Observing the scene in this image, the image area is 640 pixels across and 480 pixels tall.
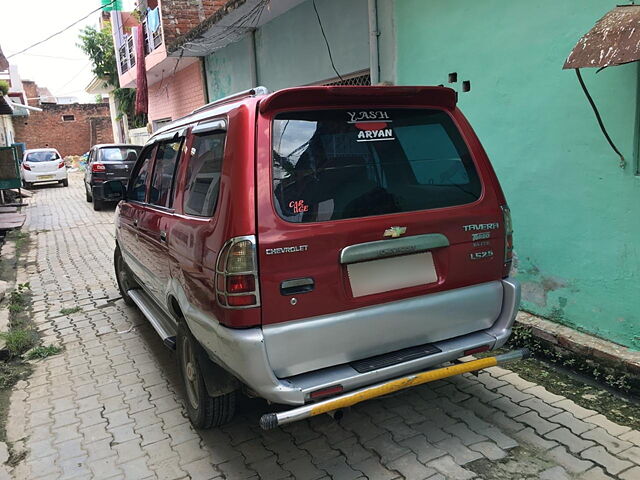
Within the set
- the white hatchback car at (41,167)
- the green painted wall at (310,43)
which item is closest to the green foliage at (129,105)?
the white hatchback car at (41,167)

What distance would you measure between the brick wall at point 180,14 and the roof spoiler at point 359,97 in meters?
11.0

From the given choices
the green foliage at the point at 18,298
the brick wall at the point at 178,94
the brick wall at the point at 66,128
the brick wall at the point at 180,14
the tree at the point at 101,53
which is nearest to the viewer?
the green foliage at the point at 18,298

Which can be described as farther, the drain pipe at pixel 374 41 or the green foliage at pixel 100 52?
the green foliage at pixel 100 52

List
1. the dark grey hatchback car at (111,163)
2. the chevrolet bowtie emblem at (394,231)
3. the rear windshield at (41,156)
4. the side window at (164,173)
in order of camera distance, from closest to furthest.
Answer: the chevrolet bowtie emblem at (394,231)
the side window at (164,173)
the dark grey hatchback car at (111,163)
the rear windshield at (41,156)

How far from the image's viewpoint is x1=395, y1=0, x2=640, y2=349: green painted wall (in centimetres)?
339

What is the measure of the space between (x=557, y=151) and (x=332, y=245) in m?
2.28

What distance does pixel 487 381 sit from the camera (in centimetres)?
358

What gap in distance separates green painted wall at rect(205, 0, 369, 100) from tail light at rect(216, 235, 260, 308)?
4.46 meters

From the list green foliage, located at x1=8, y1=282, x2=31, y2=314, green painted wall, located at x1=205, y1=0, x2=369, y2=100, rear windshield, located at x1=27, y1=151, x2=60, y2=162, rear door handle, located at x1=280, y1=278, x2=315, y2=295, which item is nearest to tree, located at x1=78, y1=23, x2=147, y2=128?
rear windshield, located at x1=27, y1=151, x2=60, y2=162

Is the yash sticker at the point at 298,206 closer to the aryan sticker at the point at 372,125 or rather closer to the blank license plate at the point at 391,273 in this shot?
the blank license plate at the point at 391,273

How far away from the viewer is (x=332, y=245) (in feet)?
7.97

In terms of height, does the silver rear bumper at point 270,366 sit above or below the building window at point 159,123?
below

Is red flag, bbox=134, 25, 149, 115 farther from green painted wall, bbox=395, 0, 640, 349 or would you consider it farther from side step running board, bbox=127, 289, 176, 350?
green painted wall, bbox=395, 0, 640, 349

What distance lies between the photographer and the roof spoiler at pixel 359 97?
96.6 inches
